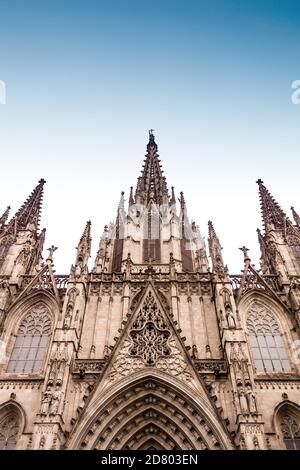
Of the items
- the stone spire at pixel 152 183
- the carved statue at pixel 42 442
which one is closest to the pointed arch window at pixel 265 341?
the carved statue at pixel 42 442

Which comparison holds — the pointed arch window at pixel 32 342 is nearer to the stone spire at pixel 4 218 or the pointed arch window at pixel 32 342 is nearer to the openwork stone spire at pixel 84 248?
the openwork stone spire at pixel 84 248

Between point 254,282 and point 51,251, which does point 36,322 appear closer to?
point 51,251

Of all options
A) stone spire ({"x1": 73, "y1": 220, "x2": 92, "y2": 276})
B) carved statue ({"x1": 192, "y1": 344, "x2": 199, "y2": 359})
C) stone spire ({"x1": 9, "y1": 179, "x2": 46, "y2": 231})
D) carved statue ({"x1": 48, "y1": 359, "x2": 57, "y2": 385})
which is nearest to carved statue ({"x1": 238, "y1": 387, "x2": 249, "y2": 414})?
carved statue ({"x1": 192, "y1": 344, "x2": 199, "y2": 359})

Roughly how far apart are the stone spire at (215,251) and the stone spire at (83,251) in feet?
24.5

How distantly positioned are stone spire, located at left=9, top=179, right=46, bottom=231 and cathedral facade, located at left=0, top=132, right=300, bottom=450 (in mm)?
517

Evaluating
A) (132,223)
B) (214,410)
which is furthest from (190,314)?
(132,223)

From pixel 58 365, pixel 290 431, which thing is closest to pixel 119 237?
pixel 58 365

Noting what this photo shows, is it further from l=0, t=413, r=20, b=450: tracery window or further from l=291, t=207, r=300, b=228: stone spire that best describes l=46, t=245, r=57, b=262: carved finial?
l=291, t=207, r=300, b=228: stone spire

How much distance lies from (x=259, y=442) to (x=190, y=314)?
24.4 feet

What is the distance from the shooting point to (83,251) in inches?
930

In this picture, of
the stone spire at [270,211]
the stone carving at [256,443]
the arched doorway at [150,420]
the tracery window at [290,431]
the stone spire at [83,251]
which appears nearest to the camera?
the stone carving at [256,443]

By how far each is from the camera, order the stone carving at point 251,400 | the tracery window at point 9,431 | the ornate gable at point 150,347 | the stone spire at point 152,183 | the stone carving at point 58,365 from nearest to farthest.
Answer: the stone carving at point 251,400
the tracery window at point 9,431
the stone carving at point 58,365
the ornate gable at point 150,347
the stone spire at point 152,183

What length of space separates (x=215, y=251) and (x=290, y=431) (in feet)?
33.8

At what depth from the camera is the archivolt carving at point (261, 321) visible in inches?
797
